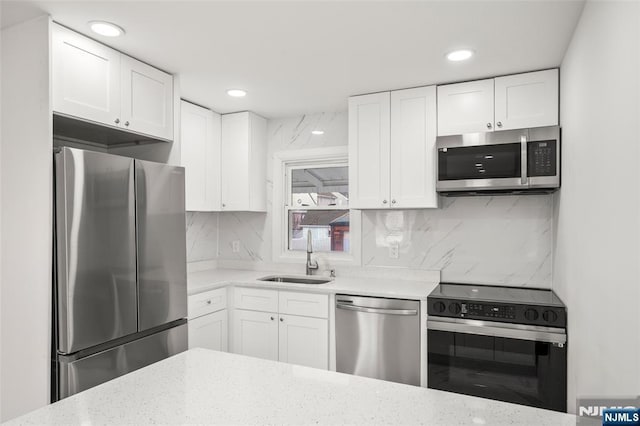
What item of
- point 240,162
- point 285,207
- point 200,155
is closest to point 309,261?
point 285,207

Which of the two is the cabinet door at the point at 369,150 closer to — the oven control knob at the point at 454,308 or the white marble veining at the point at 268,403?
the oven control knob at the point at 454,308

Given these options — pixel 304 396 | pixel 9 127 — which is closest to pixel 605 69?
pixel 304 396

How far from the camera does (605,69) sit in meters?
1.50

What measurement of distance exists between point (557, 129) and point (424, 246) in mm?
1312

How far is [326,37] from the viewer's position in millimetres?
2260

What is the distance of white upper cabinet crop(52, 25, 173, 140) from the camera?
211 centimetres

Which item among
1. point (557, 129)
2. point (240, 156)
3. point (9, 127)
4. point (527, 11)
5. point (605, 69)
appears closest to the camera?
point (605, 69)

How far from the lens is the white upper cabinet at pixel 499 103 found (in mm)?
2684

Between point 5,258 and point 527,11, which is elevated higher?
point 527,11

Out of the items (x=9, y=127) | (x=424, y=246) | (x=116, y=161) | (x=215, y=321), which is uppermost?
(x=9, y=127)

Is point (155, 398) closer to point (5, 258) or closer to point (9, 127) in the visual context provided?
point (5, 258)

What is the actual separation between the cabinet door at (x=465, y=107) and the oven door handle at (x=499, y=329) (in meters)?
1.31

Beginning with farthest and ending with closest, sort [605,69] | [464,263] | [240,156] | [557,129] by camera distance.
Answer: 1. [240,156]
2. [464,263]
3. [557,129]
4. [605,69]

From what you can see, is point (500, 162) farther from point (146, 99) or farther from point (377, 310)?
point (146, 99)
